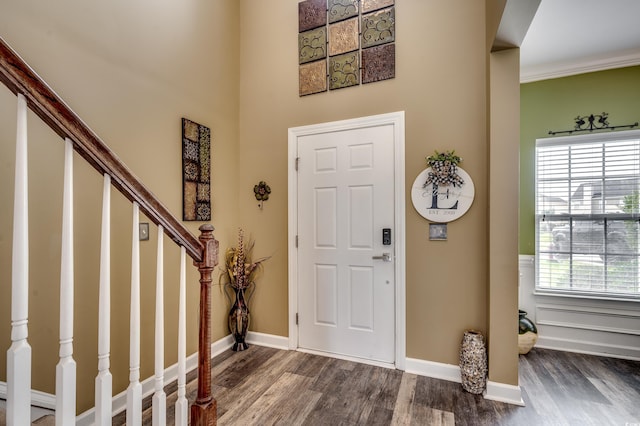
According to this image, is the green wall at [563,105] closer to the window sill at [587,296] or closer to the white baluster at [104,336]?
the window sill at [587,296]

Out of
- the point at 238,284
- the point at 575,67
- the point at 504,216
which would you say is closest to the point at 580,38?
the point at 575,67

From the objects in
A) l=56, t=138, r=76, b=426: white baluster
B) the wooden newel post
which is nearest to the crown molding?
the wooden newel post

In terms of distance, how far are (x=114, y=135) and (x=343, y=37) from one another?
214cm

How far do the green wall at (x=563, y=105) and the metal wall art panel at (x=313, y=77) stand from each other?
2202mm

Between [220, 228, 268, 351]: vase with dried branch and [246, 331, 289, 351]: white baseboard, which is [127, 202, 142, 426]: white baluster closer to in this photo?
[220, 228, 268, 351]: vase with dried branch

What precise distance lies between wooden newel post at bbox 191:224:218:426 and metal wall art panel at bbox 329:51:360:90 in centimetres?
205

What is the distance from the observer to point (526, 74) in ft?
10.3

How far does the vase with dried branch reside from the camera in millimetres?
2943

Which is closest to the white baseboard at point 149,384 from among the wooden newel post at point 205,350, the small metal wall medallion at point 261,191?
the wooden newel post at point 205,350

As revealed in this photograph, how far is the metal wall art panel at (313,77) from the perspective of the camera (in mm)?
2877

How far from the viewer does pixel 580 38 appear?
2664 millimetres

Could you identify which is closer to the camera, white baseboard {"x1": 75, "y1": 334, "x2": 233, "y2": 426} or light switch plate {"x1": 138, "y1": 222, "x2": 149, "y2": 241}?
white baseboard {"x1": 75, "y1": 334, "x2": 233, "y2": 426}

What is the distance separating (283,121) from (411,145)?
51.9 inches

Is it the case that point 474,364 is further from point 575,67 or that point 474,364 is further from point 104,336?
point 575,67
